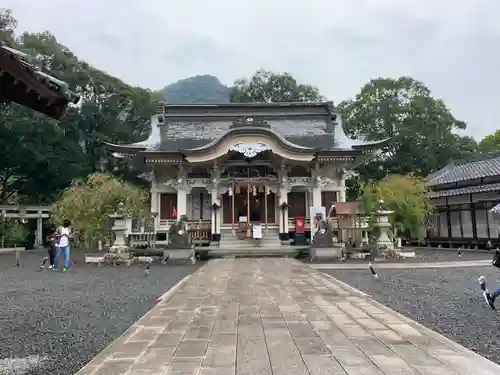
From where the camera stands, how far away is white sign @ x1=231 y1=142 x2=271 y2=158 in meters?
21.3

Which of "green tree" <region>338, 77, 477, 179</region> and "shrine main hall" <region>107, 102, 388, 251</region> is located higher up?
Result: "green tree" <region>338, 77, 477, 179</region>

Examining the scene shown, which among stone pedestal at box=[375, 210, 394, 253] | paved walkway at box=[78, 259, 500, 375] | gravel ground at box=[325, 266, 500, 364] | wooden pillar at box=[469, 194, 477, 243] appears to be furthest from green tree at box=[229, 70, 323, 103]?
paved walkway at box=[78, 259, 500, 375]

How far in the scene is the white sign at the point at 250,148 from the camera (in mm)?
21311

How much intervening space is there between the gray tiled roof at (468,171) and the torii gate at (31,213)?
25.6 metres

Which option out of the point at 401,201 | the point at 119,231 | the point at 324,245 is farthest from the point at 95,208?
the point at 401,201

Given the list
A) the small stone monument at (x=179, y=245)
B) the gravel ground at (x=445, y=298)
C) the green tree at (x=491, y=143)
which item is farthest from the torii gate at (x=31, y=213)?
the green tree at (x=491, y=143)

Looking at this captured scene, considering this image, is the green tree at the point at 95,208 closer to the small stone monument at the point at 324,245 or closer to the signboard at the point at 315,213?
the small stone monument at the point at 324,245

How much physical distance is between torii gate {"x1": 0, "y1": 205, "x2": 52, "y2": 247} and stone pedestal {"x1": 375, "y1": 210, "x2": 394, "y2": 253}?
72.2ft

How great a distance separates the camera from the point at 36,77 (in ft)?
15.7

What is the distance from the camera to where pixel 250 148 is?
21.4m

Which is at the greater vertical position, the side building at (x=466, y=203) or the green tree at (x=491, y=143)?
the green tree at (x=491, y=143)

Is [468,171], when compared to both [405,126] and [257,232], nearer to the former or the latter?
[405,126]

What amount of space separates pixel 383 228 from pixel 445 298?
33.9 feet

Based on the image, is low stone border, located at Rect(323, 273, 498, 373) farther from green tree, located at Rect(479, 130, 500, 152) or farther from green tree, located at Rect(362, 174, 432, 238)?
green tree, located at Rect(479, 130, 500, 152)
